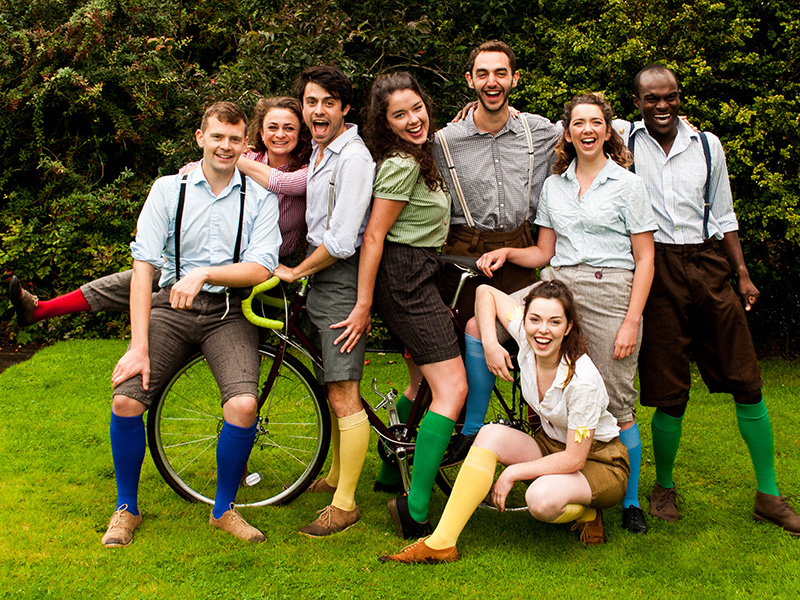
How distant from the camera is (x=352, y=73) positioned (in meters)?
5.61

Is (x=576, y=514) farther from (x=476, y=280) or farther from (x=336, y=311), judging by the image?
(x=336, y=311)

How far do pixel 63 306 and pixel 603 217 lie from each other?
8.20 ft

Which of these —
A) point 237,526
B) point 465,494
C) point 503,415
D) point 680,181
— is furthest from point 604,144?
point 237,526

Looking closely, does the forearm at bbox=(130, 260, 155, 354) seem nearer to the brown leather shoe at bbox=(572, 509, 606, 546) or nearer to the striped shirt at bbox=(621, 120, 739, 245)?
the brown leather shoe at bbox=(572, 509, 606, 546)

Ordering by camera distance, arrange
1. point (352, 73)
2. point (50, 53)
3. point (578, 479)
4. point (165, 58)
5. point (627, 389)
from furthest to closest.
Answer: point (165, 58) → point (50, 53) → point (352, 73) → point (627, 389) → point (578, 479)

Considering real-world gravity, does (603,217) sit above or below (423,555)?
above

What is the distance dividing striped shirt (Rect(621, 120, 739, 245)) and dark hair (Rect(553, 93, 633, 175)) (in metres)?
0.11

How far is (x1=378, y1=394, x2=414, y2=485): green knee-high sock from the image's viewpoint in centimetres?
373

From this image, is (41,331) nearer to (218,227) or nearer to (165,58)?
(165,58)

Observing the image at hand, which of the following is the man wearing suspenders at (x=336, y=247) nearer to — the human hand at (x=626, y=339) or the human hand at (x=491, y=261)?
the human hand at (x=491, y=261)

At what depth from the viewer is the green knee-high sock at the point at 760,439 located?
137 inches

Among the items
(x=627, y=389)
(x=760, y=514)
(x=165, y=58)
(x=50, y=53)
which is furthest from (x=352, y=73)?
(x=760, y=514)

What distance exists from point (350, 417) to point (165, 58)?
16.7 feet

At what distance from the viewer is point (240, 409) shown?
10.4 feet
